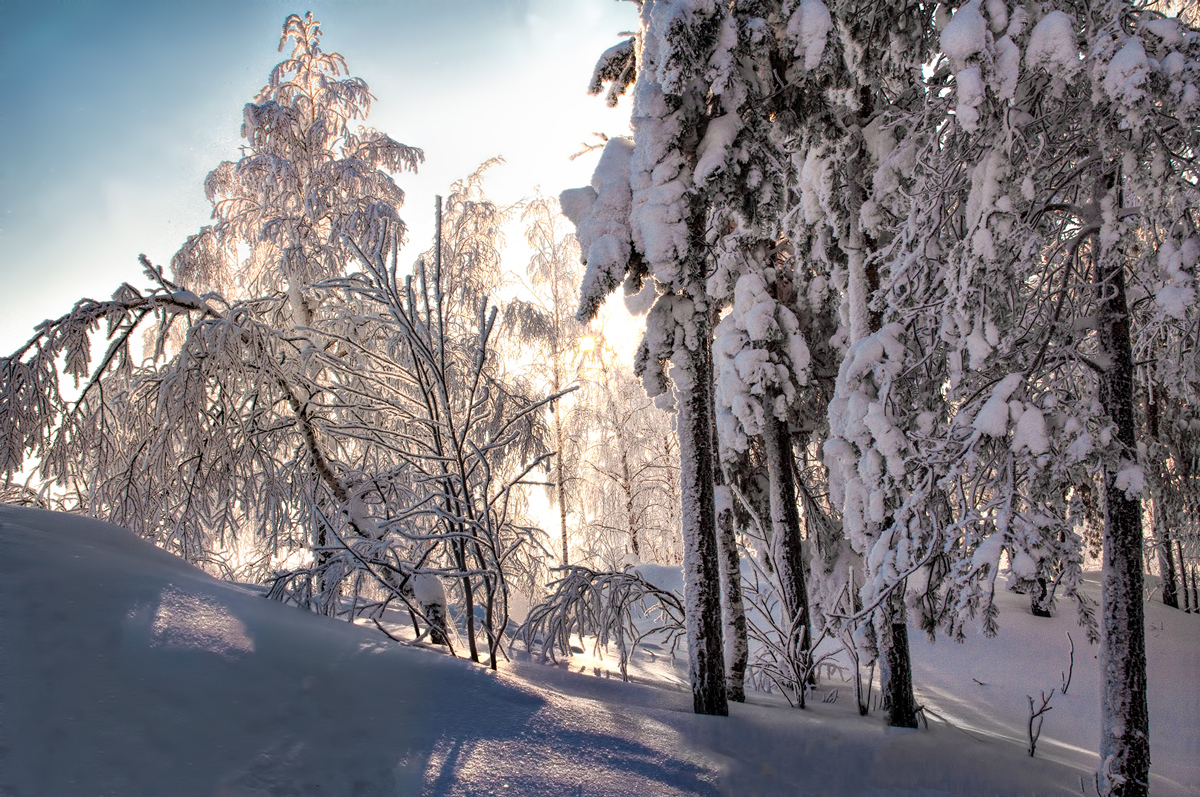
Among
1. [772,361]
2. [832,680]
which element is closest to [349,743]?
[772,361]

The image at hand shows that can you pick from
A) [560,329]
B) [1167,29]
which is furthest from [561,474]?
[1167,29]

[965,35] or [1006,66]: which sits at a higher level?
[965,35]

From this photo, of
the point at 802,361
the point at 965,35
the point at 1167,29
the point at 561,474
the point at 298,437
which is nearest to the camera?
the point at 1167,29

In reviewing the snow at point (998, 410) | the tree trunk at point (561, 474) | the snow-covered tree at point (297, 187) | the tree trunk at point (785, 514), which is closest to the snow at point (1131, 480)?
the snow at point (998, 410)

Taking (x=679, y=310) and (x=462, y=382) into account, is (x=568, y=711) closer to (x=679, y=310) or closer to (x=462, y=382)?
(x=679, y=310)

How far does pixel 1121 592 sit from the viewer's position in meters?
4.50

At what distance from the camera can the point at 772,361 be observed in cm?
757

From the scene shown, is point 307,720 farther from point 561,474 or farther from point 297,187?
point 561,474

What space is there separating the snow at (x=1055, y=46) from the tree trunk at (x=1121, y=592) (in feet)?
4.66

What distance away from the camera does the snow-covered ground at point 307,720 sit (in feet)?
6.92

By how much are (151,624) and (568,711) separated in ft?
6.55

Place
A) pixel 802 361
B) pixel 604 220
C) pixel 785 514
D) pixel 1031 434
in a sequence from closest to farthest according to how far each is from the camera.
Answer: pixel 1031 434 → pixel 604 220 → pixel 802 361 → pixel 785 514

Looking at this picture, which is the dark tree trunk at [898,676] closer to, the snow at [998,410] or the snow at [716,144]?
the snow at [998,410]

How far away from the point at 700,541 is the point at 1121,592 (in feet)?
10.0
